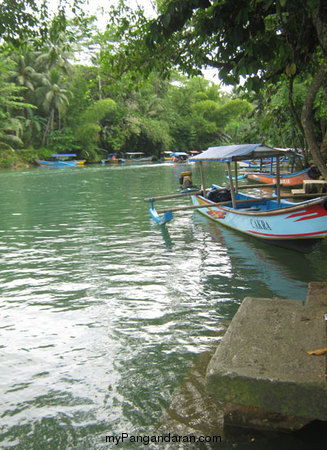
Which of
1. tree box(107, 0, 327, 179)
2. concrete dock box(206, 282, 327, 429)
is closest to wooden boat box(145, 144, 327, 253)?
tree box(107, 0, 327, 179)

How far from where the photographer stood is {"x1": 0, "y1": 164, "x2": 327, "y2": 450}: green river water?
3.59 m

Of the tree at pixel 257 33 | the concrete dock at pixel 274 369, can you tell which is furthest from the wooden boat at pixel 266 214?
the concrete dock at pixel 274 369

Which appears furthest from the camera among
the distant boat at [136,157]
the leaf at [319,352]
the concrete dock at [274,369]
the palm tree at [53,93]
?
the distant boat at [136,157]

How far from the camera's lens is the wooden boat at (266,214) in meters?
8.00

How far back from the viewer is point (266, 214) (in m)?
9.03

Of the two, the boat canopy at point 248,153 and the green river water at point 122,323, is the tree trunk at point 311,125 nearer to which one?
the green river water at point 122,323

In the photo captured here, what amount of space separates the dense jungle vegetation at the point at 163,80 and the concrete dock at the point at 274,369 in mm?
2303

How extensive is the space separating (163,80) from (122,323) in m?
6.19

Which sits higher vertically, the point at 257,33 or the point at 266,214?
the point at 257,33

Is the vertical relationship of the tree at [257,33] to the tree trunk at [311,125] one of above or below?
above

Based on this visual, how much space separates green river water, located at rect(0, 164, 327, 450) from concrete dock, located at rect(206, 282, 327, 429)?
14.8 inches

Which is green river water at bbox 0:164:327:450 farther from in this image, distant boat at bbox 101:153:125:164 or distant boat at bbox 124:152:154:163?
distant boat at bbox 124:152:154:163

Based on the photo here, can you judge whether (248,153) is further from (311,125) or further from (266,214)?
(311,125)

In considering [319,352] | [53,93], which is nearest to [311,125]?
[319,352]
